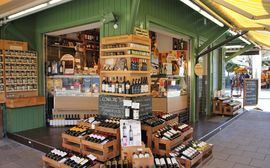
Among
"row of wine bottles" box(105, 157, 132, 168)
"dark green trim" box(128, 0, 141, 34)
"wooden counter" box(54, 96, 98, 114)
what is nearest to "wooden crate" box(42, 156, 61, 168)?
"row of wine bottles" box(105, 157, 132, 168)

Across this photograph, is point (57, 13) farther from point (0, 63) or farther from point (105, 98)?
point (105, 98)

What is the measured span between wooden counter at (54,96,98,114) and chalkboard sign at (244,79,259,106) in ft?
23.6

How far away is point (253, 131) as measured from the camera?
6922 millimetres

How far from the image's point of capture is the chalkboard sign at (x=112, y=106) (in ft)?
14.5

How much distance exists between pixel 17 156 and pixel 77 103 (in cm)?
228

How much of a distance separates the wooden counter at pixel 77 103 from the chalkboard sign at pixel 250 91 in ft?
23.6

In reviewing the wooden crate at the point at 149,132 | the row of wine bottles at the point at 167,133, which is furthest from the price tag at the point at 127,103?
the row of wine bottles at the point at 167,133

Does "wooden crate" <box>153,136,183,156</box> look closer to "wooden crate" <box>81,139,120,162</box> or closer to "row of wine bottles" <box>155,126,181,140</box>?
"row of wine bottles" <box>155,126,181,140</box>

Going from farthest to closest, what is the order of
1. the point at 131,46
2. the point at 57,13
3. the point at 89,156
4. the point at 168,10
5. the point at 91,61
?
the point at 91,61 → the point at 57,13 → the point at 168,10 → the point at 131,46 → the point at 89,156

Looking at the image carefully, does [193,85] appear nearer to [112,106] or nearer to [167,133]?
[167,133]

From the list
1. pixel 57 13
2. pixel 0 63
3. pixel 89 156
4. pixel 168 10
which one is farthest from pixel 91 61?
pixel 89 156

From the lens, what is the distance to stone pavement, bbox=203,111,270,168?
448 cm

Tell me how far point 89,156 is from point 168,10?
Result: 12.8 ft

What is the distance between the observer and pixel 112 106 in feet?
15.0
